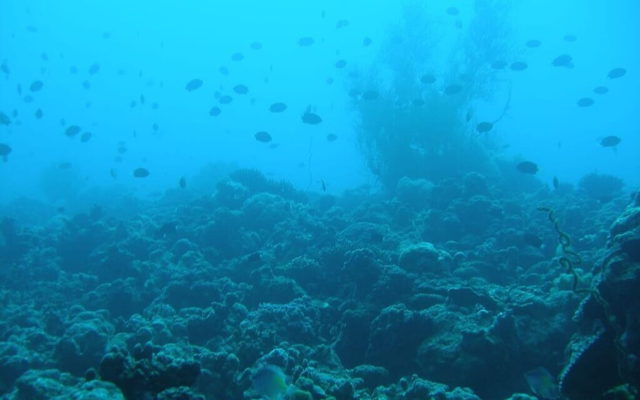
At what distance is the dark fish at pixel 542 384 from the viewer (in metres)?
5.91

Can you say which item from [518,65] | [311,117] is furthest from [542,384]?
[518,65]

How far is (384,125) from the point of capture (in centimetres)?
2561

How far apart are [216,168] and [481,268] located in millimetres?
31088

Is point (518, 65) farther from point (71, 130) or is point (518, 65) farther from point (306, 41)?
point (71, 130)

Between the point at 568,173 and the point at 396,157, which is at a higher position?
the point at 568,173

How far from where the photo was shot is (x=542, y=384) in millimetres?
5988

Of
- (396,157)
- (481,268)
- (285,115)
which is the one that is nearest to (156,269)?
(481,268)

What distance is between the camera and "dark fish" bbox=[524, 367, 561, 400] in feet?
19.4

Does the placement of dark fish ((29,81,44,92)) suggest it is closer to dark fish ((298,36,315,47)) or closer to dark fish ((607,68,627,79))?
dark fish ((298,36,315,47))

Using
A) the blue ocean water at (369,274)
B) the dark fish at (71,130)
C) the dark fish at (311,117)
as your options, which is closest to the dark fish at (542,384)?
the blue ocean water at (369,274)

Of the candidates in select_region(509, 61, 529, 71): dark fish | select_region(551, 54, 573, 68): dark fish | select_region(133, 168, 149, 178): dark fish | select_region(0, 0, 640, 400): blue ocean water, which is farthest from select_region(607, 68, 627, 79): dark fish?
select_region(133, 168, 149, 178): dark fish

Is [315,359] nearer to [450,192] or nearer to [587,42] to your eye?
[450,192]

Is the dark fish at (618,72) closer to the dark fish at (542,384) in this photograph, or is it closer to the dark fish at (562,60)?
the dark fish at (562,60)

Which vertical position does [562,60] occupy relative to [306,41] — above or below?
below
